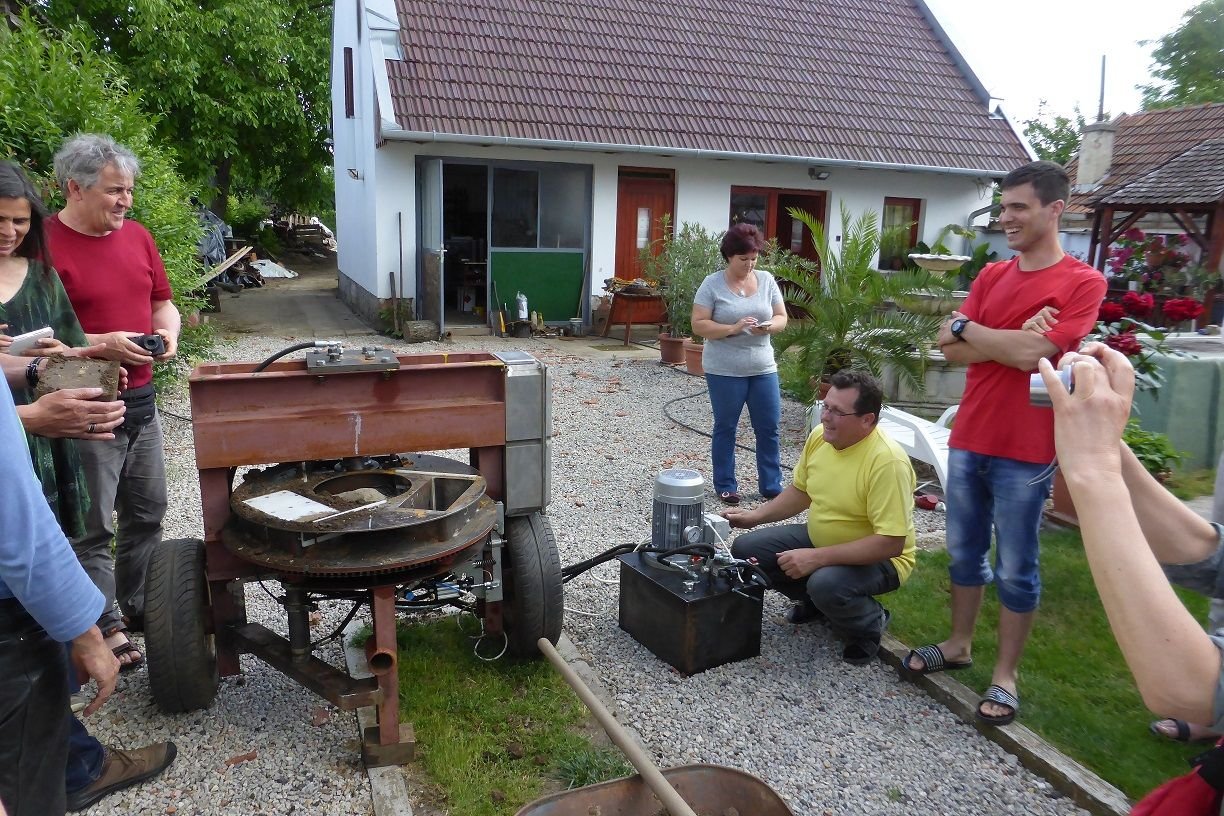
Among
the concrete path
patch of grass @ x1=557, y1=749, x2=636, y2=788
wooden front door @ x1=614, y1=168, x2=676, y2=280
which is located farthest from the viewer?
wooden front door @ x1=614, y1=168, x2=676, y2=280

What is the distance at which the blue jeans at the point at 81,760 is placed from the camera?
2697 mm

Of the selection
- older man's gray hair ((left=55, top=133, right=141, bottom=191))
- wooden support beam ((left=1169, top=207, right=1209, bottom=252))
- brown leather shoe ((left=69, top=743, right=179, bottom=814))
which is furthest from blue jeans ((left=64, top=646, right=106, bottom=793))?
wooden support beam ((left=1169, top=207, right=1209, bottom=252))

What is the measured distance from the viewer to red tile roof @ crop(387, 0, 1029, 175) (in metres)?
12.1

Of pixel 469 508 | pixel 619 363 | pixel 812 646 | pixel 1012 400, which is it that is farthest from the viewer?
pixel 619 363

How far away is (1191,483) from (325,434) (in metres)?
5.84

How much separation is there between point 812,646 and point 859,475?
86 cm

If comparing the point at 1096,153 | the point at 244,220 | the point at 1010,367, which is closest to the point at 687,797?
the point at 1010,367

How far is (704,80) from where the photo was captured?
13.8 meters

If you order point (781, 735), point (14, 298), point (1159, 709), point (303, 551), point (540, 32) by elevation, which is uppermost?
point (540, 32)

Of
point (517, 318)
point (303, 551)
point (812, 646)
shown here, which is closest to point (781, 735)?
point (812, 646)

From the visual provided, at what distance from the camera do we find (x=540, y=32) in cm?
1334

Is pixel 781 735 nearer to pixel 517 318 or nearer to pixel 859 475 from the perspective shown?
pixel 859 475

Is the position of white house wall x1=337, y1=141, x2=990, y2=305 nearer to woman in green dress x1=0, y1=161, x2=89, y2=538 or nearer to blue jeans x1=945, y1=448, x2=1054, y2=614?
woman in green dress x1=0, y1=161, x2=89, y2=538

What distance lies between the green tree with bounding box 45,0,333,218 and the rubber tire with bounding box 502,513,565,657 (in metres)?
14.3
